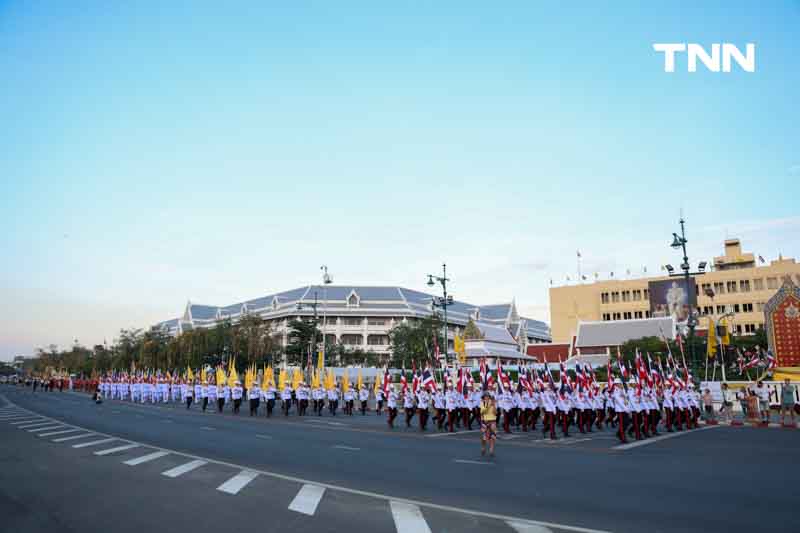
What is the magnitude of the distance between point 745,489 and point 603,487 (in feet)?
7.50

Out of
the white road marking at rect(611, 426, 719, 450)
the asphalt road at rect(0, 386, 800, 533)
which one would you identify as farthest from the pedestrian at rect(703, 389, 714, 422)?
the asphalt road at rect(0, 386, 800, 533)

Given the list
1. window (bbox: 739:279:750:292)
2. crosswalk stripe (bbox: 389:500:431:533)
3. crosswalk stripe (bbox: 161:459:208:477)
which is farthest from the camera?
window (bbox: 739:279:750:292)

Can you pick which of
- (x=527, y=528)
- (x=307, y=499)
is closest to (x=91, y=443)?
(x=307, y=499)

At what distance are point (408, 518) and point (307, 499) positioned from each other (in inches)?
79.3

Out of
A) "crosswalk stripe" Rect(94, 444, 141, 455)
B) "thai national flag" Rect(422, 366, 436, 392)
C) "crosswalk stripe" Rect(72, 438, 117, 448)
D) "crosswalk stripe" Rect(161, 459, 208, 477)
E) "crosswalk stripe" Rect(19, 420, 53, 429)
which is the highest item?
"thai national flag" Rect(422, 366, 436, 392)

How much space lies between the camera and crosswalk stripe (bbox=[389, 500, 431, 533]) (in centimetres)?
752

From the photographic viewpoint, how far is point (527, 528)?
7500 mm

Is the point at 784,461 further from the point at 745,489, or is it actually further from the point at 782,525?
the point at 782,525

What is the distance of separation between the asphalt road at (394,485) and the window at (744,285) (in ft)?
246

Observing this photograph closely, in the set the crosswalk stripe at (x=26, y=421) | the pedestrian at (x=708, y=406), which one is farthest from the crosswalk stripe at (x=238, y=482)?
the pedestrian at (x=708, y=406)

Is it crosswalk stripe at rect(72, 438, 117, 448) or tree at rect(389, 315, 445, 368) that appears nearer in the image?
crosswalk stripe at rect(72, 438, 117, 448)

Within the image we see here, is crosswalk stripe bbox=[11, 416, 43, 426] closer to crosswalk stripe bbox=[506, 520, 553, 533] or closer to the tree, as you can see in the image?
crosswalk stripe bbox=[506, 520, 553, 533]

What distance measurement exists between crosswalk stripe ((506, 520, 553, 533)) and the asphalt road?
5cm

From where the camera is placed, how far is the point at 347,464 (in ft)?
44.1
